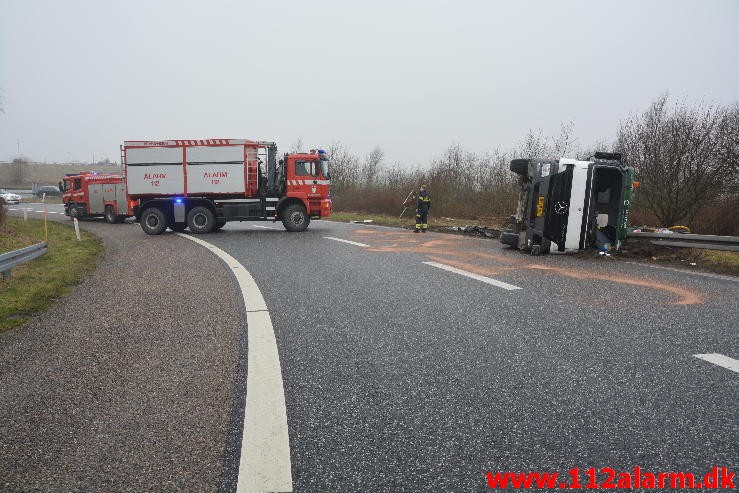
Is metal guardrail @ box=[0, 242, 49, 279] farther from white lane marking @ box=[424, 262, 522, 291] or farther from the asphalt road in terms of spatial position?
white lane marking @ box=[424, 262, 522, 291]

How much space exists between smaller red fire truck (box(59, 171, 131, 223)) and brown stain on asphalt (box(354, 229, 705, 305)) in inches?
697

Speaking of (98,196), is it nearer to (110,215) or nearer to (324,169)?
(110,215)

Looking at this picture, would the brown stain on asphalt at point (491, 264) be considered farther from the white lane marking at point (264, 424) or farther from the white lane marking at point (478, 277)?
the white lane marking at point (264, 424)

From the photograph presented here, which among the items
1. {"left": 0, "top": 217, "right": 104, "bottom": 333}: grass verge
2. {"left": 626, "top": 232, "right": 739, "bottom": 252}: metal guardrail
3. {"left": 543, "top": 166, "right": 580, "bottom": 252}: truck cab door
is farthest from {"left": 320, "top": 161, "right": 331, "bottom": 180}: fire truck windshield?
{"left": 626, "top": 232, "right": 739, "bottom": 252}: metal guardrail

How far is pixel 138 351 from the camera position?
145 inches

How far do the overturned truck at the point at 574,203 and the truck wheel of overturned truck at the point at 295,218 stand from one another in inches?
324

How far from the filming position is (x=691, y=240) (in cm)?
973

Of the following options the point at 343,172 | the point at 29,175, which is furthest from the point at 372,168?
the point at 29,175

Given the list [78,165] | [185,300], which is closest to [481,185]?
[185,300]

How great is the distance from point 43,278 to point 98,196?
20.1 metres

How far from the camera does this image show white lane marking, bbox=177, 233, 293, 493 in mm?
1956

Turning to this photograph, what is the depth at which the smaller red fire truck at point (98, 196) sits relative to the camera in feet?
81.9

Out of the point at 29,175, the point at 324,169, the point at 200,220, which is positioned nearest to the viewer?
the point at 200,220

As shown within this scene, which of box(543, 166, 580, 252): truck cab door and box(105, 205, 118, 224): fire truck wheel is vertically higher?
box(543, 166, 580, 252): truck cab door
